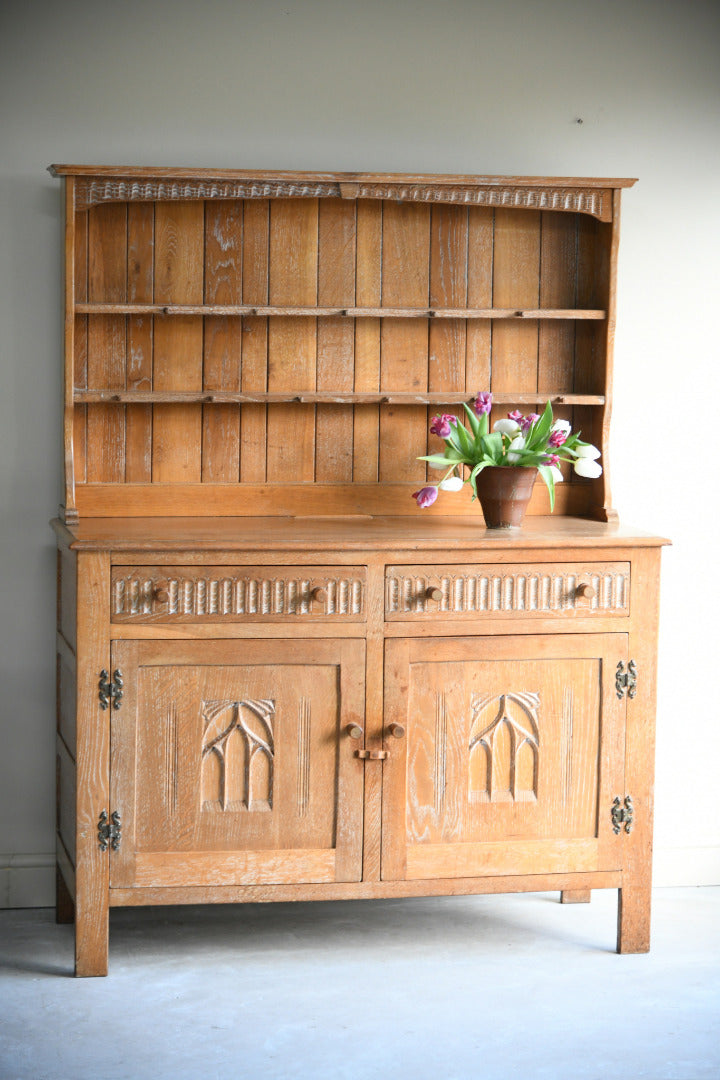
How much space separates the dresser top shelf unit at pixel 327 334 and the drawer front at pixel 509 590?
0.42 meters

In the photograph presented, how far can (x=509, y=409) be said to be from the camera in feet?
12.6

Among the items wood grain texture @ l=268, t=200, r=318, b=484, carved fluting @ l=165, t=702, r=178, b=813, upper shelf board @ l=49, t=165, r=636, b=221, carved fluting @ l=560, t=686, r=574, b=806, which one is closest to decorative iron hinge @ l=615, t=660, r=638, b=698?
carved fluting @ l=560, t=686, r=574, b=806

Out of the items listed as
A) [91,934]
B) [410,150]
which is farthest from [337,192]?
[91,934]

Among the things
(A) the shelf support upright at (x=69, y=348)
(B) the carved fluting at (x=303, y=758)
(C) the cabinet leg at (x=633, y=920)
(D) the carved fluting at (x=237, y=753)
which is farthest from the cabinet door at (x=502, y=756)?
(A) the shelf support upright at (x=69, y=348)

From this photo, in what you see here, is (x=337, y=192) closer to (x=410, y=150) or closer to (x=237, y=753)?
(x=410, y=150)

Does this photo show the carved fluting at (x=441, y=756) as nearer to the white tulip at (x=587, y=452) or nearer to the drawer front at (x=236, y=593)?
the drawer front at (x=236, y=593)

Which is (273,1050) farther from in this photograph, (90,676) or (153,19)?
(153,19)

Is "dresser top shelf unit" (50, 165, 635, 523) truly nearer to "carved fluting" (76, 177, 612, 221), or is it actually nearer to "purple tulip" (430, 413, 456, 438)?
"carved fluting" (76, 177, 612, 221)

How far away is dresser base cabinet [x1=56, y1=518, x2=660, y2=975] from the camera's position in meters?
3.16

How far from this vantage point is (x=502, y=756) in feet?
10.9

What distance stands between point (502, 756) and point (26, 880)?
1517 mm

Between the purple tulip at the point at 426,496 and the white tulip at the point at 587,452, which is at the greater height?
the white tulip at the point at 587,452

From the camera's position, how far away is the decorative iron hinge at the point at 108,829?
10.4 ft

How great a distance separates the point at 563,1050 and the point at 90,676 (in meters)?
1.47
